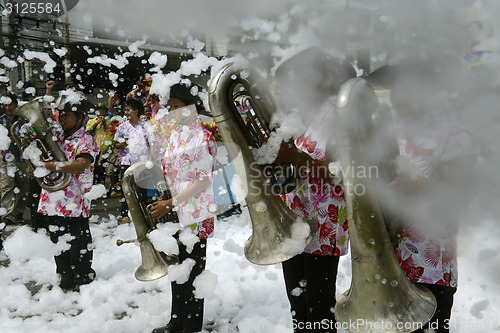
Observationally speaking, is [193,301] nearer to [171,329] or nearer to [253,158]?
[171,329]

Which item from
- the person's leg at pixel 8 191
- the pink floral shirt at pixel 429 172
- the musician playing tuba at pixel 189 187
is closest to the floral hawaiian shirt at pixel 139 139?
the musician playing tuba at pixel 189 187

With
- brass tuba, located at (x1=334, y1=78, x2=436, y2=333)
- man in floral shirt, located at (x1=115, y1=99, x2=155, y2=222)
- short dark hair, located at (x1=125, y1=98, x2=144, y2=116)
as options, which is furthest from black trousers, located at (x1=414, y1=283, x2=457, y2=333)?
short dark hair, located at (x1=125, y1=98, x2=144, y2=116)

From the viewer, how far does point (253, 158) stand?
1.43m

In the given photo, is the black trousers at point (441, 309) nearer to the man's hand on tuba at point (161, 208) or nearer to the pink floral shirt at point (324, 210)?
the pink floral shirt at point (324, 210)

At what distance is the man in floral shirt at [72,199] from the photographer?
3418mm

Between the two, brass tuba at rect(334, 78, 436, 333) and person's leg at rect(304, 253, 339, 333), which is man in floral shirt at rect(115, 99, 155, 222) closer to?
person's leg at rect(304, 253, 339, 333)

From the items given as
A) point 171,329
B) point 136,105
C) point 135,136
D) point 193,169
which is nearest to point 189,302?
point 171,329

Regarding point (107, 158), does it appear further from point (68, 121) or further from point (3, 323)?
point (3, 323)

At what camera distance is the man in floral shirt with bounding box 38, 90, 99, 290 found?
3.42 meters

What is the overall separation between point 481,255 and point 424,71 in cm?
71

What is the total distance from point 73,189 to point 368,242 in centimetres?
296

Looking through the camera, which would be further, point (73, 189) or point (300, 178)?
point (73, 189)

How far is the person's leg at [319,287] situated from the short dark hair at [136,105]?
3.08m

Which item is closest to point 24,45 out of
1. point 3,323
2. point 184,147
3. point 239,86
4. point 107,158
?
point 107,158
